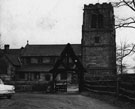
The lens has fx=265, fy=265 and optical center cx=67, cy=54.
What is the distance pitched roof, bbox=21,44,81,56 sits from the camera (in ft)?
199

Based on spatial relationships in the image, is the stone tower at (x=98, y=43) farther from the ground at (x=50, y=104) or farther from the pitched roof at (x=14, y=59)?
the ground at (x=50, y=104)

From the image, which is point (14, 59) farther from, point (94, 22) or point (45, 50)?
point (94, 22)

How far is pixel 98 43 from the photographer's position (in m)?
50.7

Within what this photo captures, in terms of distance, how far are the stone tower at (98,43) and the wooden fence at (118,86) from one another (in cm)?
2223

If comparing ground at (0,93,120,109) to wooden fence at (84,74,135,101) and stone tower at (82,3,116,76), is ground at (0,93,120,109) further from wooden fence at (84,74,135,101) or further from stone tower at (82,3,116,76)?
stone tower at (82,3,116,76)

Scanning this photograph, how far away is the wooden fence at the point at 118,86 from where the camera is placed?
15508 millimetres

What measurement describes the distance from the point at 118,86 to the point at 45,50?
45266 mm

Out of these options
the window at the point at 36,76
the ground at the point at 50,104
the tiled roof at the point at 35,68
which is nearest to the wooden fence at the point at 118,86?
the ground at the point at 50,104

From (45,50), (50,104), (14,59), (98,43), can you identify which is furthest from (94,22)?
(50,104)

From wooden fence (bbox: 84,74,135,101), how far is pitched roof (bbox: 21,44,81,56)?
110 ft

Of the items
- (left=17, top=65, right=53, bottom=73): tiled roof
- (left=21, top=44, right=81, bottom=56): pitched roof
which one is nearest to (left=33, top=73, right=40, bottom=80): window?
(left=17, top=65, right=53, bottom=73): tiled roof

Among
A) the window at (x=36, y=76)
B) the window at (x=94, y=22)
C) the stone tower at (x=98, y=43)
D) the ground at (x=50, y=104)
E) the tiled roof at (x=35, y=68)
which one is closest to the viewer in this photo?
the ground at (x=50, y=104)

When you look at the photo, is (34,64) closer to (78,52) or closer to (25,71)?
(25,71)

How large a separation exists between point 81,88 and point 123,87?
12.0 meters
